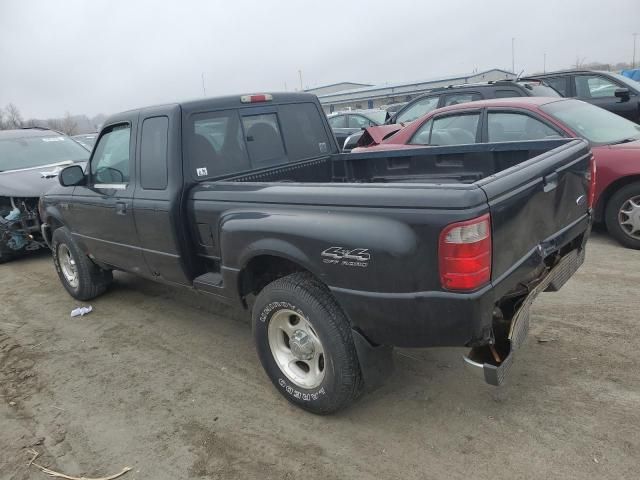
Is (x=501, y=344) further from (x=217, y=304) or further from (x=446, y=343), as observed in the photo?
(x=217, y=304)

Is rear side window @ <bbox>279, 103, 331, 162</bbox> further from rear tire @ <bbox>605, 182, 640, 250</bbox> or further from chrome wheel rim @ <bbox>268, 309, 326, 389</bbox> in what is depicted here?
rear tire @ <bbox>605, 182, 640, 250</bbox>

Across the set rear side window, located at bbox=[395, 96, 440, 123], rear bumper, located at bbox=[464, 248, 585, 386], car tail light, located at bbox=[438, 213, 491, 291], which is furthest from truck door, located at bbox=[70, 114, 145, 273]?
rear side window, located at bbox=[395, 96, 440, 123]

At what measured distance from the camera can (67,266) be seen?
568 cm

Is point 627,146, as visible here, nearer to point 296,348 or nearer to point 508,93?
point 508,93

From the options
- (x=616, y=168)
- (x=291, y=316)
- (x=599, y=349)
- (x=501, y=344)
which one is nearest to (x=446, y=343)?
(x=501, y=344)

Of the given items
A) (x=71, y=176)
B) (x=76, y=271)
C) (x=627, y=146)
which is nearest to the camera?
(x=71, y=176)

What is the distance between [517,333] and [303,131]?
8.45 feet

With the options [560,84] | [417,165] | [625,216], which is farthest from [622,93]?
[417,165]

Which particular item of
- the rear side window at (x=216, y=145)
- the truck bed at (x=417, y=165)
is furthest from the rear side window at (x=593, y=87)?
the rear side window at (x=216, y=145)

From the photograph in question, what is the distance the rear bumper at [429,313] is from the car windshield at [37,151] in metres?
7.21

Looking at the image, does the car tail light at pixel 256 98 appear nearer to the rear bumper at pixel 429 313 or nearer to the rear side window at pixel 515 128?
the rear bumper at pixel 429 313

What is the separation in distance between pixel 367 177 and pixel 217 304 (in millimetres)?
1965

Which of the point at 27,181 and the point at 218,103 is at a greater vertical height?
the point at 218,103

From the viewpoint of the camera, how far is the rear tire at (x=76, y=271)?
5.26m
